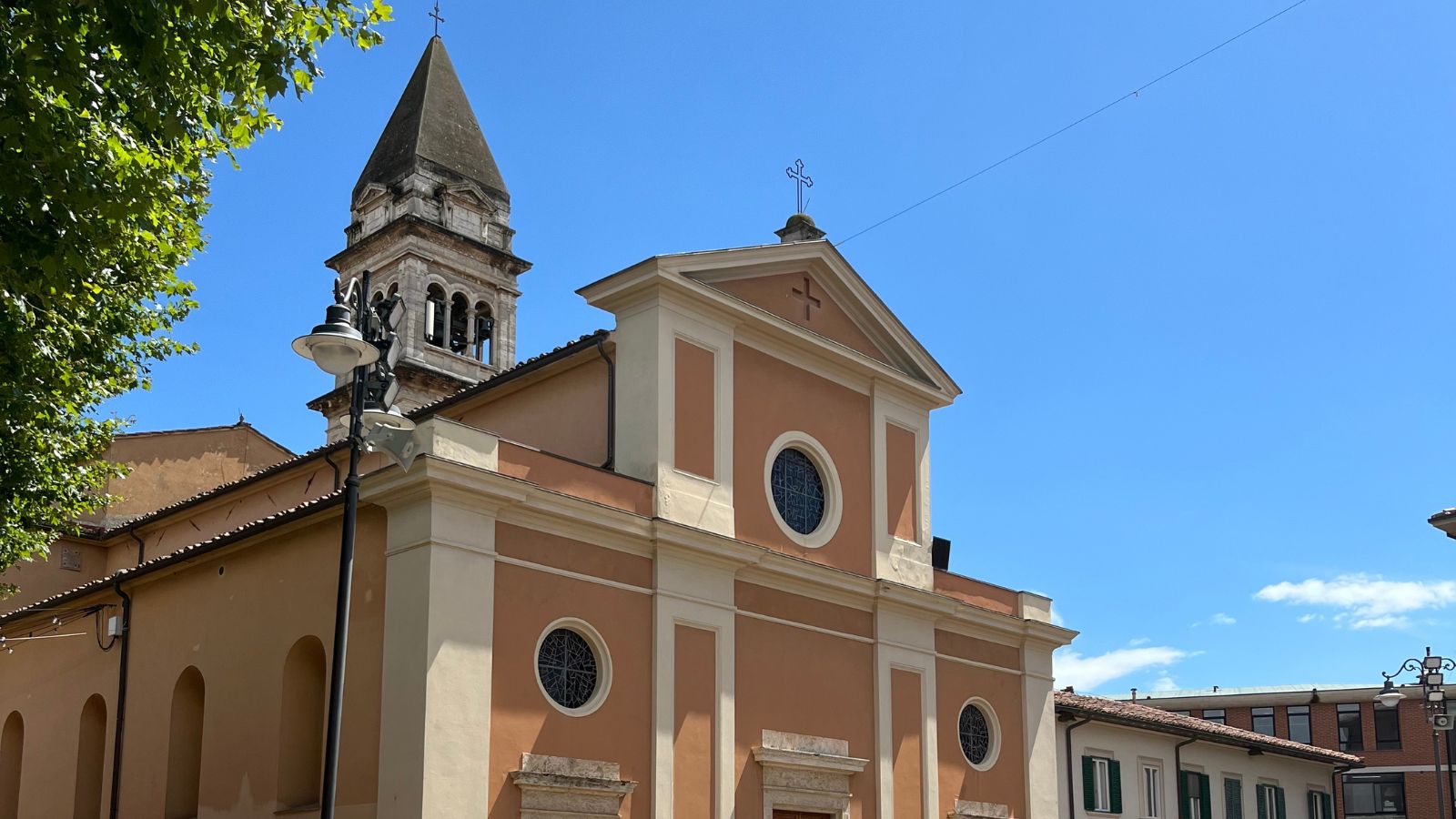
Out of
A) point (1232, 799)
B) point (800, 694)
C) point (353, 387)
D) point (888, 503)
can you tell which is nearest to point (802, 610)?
point (800, 694)

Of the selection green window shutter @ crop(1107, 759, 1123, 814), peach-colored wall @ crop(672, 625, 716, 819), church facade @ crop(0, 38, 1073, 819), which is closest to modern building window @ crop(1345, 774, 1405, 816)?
green window shutter @ crop(1107, 759, 1123, 814)

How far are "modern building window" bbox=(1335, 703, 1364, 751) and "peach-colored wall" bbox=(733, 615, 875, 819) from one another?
4164cm

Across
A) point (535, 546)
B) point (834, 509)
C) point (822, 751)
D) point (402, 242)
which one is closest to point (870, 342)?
point (834, 509)

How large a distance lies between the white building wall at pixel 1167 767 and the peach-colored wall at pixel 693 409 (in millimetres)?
12065

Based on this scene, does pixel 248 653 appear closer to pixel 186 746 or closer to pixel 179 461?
pixel 186 746

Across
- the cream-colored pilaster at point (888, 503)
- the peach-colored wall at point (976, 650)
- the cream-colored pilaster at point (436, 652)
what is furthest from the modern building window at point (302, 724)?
the peach-colored wall at point (976, 650)

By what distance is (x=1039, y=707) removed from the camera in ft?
84.4

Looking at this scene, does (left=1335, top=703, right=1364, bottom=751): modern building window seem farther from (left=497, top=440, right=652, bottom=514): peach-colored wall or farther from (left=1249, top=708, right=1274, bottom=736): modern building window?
(left=497, top=440, right=652, bottom=514): peach-colored wall

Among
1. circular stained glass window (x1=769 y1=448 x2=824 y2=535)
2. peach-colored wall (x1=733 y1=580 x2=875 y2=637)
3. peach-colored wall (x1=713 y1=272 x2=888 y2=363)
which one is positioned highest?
peach-colored wall (x1=713 y1=272 x2=888 y2=363)

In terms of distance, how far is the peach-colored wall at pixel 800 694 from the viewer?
20312 millimetres

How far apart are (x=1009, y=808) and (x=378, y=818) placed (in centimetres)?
1185

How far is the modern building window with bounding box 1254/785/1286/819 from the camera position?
36.3m

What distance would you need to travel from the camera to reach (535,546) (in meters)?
18.2

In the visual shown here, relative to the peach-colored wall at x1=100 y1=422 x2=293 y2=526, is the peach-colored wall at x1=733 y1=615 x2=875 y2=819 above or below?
below
